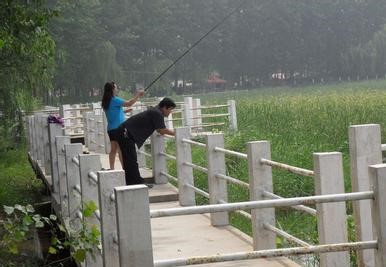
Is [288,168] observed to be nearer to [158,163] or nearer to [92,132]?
[158,163]

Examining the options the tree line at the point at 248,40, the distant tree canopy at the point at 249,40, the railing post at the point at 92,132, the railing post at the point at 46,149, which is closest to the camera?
the railing post at the point at 46,149

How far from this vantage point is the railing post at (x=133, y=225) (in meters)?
4.32

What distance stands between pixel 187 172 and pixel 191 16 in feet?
268

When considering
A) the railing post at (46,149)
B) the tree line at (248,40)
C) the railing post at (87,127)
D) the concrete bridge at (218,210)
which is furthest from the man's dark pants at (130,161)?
the tree line at (248,40)

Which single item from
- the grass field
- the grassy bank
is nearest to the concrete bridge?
the grass field

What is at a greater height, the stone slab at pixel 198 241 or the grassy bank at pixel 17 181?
the stone slab at pixel 198 241

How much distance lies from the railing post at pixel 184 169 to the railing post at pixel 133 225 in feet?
19.0

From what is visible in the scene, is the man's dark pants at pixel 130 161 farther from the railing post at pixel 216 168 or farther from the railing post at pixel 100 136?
the railing post at pixel 100 136

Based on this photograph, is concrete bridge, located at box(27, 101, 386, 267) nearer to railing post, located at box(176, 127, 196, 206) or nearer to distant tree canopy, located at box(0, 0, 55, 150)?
railing post, located at box(176, 127, 196, 206)

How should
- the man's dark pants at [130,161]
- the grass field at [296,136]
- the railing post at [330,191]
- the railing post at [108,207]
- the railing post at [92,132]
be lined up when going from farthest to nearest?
the railing post at [92,132]
the grass field at [296,136]
the man's dark pants at [130,161]
the railing post at [330,191]
the railing post at [108,207]

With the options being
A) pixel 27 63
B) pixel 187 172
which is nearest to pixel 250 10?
pixel 27 63

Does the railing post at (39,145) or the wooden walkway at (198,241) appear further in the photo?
the railing post at (39,145)

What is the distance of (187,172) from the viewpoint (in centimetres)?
1030

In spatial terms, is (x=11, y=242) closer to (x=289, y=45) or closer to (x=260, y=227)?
(x=260, y=227)
